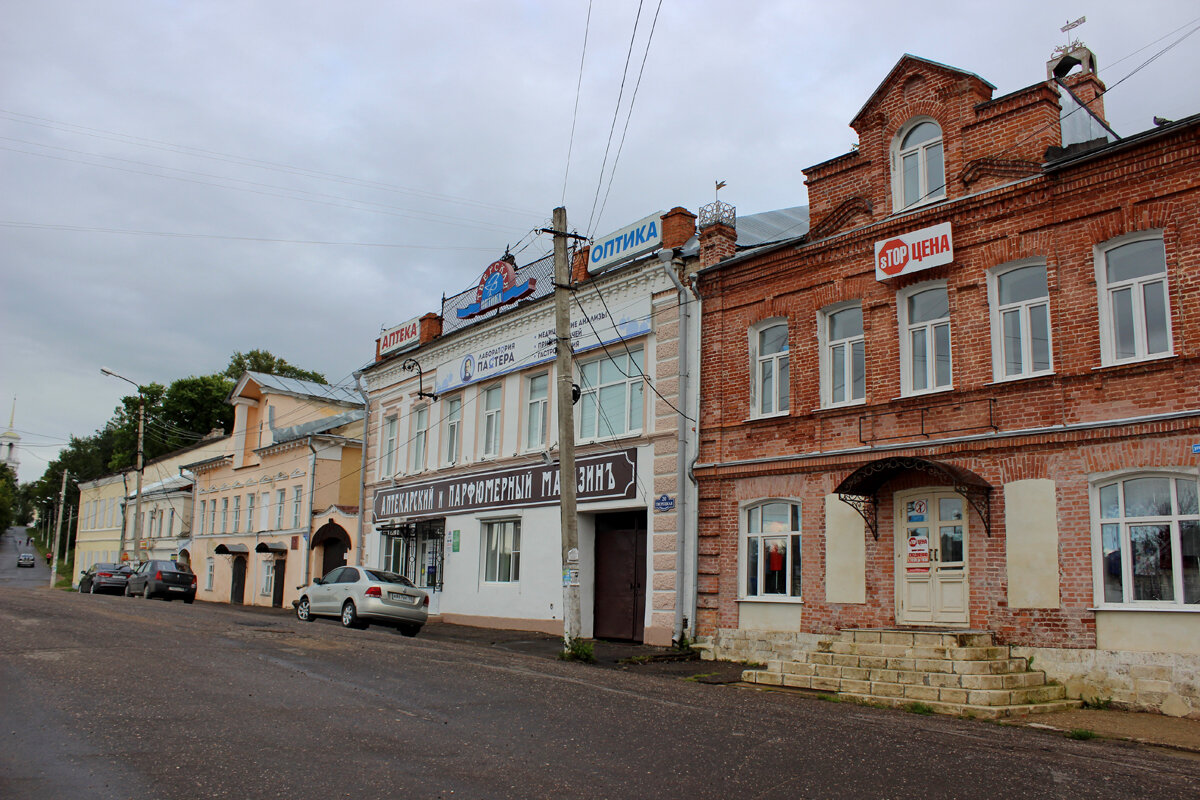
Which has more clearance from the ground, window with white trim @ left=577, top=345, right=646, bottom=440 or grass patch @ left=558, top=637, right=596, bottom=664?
window with white trim @ left=577, top=345, right=646, bottom=440

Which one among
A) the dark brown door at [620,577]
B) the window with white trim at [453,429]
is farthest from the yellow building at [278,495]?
the dark brown door at [620,577]

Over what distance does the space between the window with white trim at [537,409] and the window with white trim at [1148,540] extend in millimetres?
13099

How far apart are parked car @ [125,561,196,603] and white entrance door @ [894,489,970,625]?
27685 millimetres

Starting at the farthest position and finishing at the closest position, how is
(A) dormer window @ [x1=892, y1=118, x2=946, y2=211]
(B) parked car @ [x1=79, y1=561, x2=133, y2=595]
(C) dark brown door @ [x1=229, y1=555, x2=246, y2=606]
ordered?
(C) dark brown door @ [x1=229, y1=555, x2=246, y2=606]
(B) parked car @ [x1=79, y1=561, x2=133, y2=595]
(A) dormer window @ [x1=892, y1=118, x2=946, y2=211]

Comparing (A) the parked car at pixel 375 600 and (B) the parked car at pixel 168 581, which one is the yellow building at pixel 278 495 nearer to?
(B) the parked car at pixel 168 581

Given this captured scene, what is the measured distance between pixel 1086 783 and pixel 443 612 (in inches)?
789

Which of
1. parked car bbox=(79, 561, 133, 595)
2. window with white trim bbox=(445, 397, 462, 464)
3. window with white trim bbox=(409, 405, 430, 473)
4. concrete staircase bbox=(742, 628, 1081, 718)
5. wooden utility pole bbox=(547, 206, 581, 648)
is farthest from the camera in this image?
parked car bbox=(79, 561, 133, 595)

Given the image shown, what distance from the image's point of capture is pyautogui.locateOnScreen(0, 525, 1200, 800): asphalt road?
6.58 m

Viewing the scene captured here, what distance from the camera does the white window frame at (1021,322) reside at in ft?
43.8

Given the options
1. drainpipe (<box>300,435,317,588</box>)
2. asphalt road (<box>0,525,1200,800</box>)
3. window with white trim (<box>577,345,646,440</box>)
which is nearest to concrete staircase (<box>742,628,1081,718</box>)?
asphalt road (<box>0,525,1200,800</box>)

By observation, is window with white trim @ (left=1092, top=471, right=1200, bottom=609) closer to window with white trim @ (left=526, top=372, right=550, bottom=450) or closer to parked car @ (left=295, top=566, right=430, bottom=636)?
window with white trim @ (left=526, top=372, right=550, bottom=450)

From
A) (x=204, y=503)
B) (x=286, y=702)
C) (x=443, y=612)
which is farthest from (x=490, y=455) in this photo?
(x=204, y=503)

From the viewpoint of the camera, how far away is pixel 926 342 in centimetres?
1496

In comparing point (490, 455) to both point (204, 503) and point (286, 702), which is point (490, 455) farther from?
point (204, 503)
